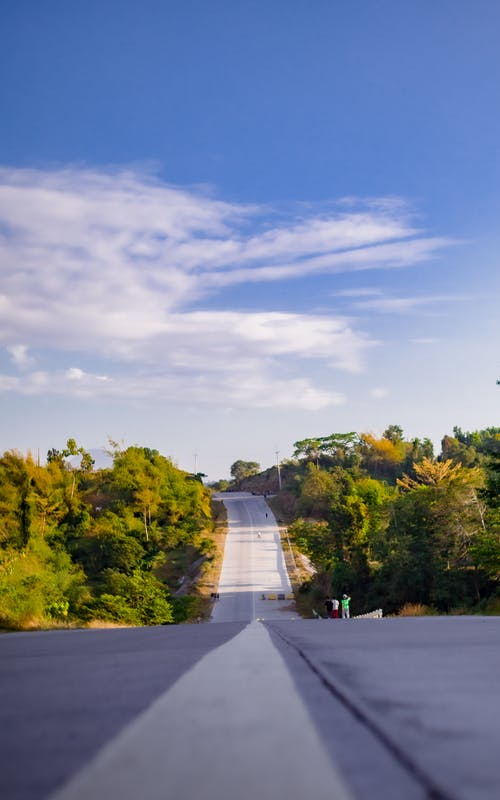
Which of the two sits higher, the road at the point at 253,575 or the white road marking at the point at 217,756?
the white road marking at the point at 217,756

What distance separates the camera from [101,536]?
48.8 meters

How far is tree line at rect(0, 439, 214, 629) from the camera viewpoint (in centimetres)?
2478

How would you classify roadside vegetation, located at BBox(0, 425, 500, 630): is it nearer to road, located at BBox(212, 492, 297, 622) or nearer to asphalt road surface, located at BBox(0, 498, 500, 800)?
road, located at BBox(212, 492, 297, 622)

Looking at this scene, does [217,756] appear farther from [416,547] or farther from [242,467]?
[242,467]

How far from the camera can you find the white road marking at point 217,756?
2.54ft

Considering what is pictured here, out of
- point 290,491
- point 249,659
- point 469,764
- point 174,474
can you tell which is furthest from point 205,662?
point 290,491

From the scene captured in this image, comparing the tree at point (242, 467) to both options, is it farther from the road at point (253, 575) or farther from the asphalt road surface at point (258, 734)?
the asphalt road surface at point (258, 734)

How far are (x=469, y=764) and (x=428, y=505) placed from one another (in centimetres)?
3383

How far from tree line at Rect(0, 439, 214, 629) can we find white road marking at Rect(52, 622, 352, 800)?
56.6 ft

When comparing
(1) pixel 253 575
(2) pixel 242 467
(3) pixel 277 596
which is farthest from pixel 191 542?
(2) pixel 242 467

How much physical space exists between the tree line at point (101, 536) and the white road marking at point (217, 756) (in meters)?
17.3

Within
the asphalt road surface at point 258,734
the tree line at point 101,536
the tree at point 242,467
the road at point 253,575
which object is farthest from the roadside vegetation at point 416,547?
the tree at point 242,467

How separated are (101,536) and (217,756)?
5093 cm

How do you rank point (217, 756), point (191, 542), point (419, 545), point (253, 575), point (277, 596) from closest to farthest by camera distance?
point (217, 756) < point (419, 545) < point (277, 596) < point (253, 575) < point (191, 542)
